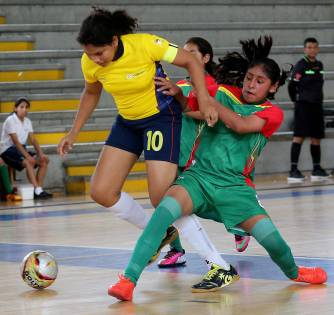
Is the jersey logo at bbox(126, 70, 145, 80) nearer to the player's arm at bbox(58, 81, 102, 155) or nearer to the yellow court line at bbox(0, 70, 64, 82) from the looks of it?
the player's arm at bbox(58, 81, 102, 155)

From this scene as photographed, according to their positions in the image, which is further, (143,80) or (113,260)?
(113,260)

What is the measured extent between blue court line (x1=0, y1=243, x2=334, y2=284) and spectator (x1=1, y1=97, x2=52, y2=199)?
548 cm

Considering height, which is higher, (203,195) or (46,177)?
(203,195)

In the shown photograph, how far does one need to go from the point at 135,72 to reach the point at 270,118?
0.79 meters

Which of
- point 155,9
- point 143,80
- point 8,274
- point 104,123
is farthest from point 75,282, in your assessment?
point 155,9

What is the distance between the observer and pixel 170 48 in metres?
5.66

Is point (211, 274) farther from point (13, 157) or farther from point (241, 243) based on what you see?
point (13, 157)

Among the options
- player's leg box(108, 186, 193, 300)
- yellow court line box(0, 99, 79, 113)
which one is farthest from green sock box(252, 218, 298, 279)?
yellow court line box(0, 99, 79, 113)

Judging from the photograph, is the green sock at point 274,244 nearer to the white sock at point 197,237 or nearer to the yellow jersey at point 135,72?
the white sock at point 197,237

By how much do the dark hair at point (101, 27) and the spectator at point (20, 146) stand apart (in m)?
7.84

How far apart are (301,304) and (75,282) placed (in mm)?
1498

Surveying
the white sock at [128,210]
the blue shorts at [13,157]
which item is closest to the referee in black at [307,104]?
the blue shorts at [13,157]

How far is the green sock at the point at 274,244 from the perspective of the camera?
543 cm

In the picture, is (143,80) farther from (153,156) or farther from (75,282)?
(75,282)
